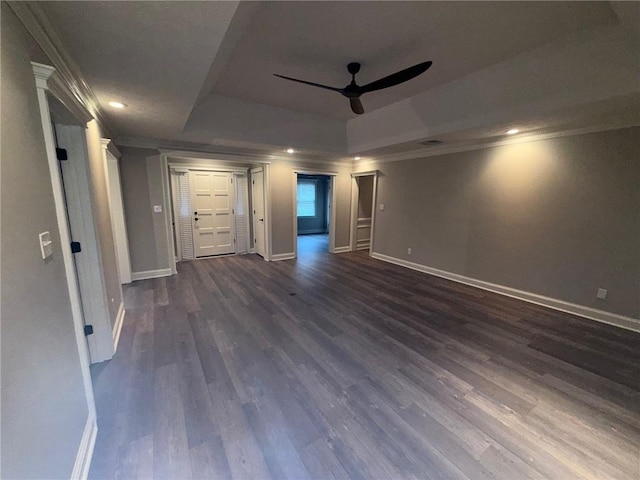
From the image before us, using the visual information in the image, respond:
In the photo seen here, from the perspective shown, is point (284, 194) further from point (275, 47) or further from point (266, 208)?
point (275, 47)

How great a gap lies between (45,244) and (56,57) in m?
1.20

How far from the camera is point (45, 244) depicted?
4.00 ft

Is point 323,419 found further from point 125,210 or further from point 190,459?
point 125,210

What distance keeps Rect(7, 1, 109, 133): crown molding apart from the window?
25.1ft

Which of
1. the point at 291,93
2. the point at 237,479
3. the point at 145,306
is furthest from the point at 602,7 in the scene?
the point at 145,306

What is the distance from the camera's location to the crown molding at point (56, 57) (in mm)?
1186

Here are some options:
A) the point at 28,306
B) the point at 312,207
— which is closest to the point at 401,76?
the point at 28,306

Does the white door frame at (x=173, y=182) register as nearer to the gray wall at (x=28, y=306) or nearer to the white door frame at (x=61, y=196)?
the white door frame at (x=61, y=196)

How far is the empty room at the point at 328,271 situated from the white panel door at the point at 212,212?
92 cm

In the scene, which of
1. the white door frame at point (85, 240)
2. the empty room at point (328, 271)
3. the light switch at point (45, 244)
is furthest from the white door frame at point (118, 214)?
the light switch at point (45, 244)

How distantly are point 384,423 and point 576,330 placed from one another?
281 centimetres

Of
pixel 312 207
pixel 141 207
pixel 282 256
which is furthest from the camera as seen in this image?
pixel 312 207

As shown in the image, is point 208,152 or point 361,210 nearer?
point 208,152

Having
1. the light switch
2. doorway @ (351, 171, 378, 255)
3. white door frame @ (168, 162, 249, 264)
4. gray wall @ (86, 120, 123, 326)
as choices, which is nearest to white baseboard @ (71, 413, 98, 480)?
the light switch
